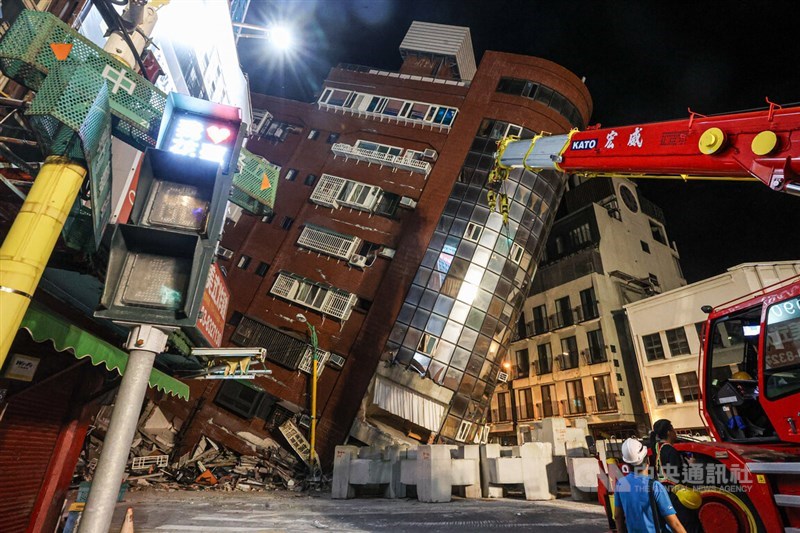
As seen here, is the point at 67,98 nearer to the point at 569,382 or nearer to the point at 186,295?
the point at 186,295

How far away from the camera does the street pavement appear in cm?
686

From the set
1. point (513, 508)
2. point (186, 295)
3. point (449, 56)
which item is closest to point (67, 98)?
point (186, 295)

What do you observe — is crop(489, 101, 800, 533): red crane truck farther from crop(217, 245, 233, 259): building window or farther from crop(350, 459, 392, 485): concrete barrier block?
crop(217, 245, 233, 259): building window

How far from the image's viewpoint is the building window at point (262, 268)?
22266 mm

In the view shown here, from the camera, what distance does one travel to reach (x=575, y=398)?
2970 centimetres

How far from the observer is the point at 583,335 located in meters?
30.5

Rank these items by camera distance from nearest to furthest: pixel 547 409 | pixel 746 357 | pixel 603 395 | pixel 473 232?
pixel 746 357 → pixel 473 232 → pixel 603 395 → pixel 547 409

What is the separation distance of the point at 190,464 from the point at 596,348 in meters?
27.3

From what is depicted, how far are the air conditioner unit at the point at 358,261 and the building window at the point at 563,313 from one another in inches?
773

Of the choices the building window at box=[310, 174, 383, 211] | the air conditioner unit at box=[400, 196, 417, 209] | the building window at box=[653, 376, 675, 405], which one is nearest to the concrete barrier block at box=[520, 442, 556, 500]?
the air conditioner unit at box=[400, 196, 417, 209]

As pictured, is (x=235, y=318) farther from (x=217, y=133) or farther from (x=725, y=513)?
(x=725, y=513)


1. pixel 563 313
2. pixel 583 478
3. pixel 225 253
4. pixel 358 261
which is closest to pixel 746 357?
pixel 583 478

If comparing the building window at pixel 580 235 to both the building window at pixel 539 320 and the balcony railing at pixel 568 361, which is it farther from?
the balcony railing at pixel 568 361

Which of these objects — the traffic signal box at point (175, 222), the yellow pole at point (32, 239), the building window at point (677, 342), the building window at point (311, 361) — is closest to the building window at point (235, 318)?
the building window at point (311, 361)
